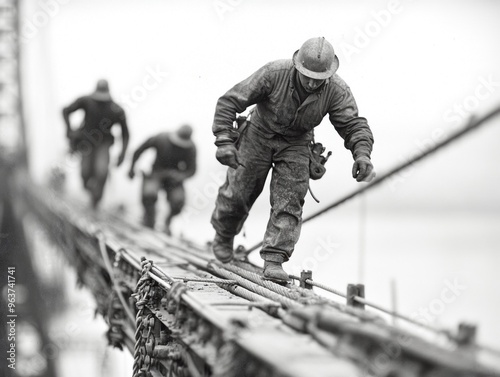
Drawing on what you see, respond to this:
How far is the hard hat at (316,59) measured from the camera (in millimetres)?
4082

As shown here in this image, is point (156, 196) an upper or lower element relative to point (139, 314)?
upper

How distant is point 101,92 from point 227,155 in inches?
226

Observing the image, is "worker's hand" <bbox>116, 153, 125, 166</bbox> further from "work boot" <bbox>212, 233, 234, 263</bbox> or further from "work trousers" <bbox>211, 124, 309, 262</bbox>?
"work trousers" <bbox>211, 124, 309, 262</bbox>

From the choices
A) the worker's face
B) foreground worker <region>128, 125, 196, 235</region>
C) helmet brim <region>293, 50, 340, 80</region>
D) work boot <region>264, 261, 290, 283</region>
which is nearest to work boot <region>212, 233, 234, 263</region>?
work boot <region>264, 261, 290, 283</region>

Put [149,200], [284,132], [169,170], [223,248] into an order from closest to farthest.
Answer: [284,132] → [223,248] → [169,170] → [149,200]

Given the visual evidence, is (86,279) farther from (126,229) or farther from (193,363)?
(193,363)

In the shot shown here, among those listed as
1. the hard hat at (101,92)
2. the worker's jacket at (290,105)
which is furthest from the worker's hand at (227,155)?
the hard hat at (101,92)

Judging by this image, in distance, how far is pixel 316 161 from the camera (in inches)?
188

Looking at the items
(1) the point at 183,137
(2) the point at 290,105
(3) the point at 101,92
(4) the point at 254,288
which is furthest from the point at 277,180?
(3) the point at 101,92

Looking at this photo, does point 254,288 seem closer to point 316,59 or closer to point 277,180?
→ point 277,180

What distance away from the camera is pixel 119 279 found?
5.62m

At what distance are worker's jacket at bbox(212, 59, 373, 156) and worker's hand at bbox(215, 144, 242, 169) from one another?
0.38 feet

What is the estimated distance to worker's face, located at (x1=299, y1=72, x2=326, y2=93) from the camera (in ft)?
13.7

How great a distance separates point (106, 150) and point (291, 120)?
6232mm
